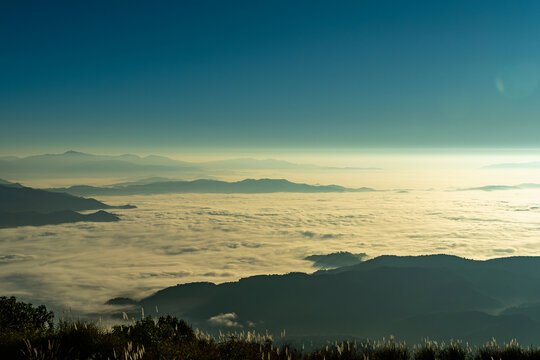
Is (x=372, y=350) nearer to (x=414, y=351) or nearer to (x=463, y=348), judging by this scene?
(x=414, y=351)

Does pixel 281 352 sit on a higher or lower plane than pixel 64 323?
lower

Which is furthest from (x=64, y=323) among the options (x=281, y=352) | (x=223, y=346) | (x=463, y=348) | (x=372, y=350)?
(x=463, y=348)

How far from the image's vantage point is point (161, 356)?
10.7 metres

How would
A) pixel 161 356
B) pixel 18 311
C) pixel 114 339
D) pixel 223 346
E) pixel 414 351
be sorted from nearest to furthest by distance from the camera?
1. pixel 161 356
2. pixel 114 339
3. pixel 223 346
4. pixel 414 351
5. pixel 18 311

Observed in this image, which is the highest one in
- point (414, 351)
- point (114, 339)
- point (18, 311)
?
point (114, 339)

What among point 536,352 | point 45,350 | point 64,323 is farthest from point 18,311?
point 536,352

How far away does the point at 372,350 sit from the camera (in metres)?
14.9

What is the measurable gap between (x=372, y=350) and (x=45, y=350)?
10949 millimetres

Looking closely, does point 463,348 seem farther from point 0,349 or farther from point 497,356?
point 0,349

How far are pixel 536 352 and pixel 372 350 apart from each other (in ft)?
17.7

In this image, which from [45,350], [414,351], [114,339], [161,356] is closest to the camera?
[161,356]

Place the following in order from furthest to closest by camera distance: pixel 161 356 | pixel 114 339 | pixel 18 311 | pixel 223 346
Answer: pixel 18 311 → pixel 223 346 → pixel 114 339 → pixel 161 356

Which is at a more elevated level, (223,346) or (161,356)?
(161,356)

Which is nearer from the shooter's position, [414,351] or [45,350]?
[45,350]
